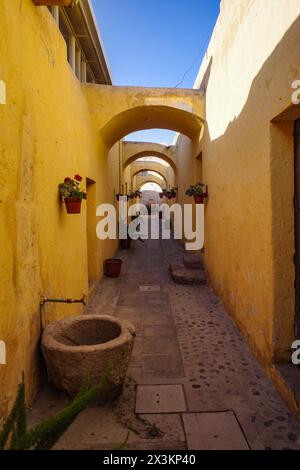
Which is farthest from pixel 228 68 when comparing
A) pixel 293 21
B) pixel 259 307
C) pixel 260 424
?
pixel 260 424

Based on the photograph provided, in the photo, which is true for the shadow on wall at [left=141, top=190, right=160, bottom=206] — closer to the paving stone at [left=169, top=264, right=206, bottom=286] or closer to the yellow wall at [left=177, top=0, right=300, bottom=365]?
the paving stone at [left=169, top=264, right=206, bottom=286]

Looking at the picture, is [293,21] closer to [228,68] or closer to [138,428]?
[228,68]

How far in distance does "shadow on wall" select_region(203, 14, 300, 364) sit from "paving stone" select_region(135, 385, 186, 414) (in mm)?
1034

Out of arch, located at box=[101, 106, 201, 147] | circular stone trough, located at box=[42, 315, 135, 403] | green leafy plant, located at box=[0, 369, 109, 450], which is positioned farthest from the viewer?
arch, located at box=[101, 106, 201, 147]

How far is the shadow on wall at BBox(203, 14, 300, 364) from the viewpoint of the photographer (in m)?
2.96

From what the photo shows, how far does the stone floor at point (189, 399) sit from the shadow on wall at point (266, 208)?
367mm

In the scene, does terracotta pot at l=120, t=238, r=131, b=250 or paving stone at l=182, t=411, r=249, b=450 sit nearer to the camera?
paving stone at l=182, t=411, r=249, b=450

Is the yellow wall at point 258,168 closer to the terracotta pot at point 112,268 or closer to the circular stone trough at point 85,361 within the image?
the circular stone trough at point 85,361

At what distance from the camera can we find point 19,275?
2.60m

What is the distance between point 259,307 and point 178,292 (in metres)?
2.92

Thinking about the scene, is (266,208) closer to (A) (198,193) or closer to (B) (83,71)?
(A) (198,193)

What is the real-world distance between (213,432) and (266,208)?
211 cm

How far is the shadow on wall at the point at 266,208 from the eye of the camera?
296 cm

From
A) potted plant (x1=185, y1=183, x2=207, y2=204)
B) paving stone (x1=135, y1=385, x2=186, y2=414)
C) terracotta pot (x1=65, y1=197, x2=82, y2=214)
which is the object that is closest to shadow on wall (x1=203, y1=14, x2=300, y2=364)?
paving stone (x1=135, y1=385, x2=186, y2=414)
